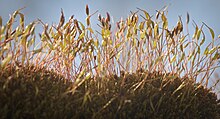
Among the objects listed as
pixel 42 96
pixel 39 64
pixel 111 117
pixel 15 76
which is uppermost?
pixel 39 64

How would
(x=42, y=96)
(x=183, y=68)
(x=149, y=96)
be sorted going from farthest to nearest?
(x=183, y=68) → (x=149, y=96) → (x=42, y=96)

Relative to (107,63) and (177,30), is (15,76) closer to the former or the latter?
(107,63)

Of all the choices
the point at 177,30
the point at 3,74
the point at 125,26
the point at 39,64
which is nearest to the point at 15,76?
the point at 3,74

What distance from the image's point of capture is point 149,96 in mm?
2148

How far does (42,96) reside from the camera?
1.79 meters

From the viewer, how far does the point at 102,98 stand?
1.97 meters

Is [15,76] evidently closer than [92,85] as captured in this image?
Yes

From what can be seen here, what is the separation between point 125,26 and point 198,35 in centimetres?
48

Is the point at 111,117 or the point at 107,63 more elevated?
the point at 107,63

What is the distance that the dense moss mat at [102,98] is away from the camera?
170cm

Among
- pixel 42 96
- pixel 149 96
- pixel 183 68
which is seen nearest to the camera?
pixel 42 96

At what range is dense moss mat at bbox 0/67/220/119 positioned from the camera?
1698 mm

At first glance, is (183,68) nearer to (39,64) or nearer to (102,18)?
(102,18)

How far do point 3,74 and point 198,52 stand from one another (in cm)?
127
